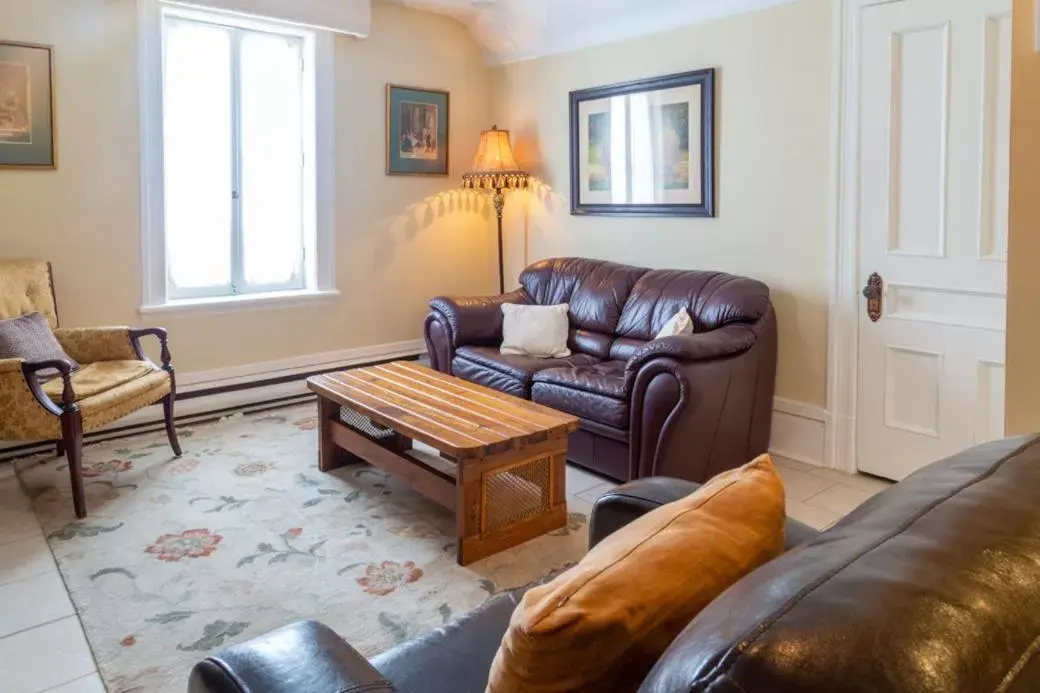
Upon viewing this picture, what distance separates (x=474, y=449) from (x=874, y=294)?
6.66 feet

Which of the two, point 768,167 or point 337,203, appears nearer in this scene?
point 768,167

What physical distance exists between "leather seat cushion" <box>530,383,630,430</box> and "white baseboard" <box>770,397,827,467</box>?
3.38ft

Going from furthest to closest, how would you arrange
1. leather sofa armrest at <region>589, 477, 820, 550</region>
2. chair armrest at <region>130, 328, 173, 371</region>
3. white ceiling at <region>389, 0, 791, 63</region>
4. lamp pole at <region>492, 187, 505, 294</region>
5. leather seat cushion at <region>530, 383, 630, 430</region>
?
lamp pole at <region>492, 187, 505, 294</region>
white ceiling at <region>389, 0, 791, 63</region>
chair armrest at <region>130, 328, 173, 371</region>
leather seat cushion at <region>530, 383, 630, 430</region>
leather sofa armrest at <region>589, 477, 820, 550</region>

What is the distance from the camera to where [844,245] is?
11.8ft

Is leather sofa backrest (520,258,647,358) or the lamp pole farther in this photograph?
the lamp pole

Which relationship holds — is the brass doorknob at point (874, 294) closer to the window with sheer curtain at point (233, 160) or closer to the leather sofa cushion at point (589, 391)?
the leather sofa cushion at point (589, 391)

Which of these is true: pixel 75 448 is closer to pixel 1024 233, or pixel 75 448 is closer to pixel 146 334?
pixel 146 334

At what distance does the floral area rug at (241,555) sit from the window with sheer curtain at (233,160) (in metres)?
1.25

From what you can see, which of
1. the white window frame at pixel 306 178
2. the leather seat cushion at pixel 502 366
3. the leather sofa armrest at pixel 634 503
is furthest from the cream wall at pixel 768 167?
the leather sofa armrest at pixel 634 503

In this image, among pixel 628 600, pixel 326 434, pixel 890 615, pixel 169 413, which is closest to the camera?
pixel 890 615

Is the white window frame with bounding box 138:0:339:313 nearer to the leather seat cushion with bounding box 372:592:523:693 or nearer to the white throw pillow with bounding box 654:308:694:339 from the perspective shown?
the white throw pillow with bounding box 654:308:694:339

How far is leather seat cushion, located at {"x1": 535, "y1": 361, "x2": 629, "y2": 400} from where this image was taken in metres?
3.43

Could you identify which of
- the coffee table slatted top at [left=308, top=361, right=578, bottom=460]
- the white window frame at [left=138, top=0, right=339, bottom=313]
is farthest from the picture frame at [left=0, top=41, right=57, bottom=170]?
the coffee table slatted top at [left=308, top=361, right=578, bottom=460]

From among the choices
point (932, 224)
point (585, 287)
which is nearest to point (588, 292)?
point (585, 287)
